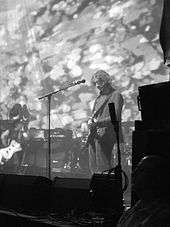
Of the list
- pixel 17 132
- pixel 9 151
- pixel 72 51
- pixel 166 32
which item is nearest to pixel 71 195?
pixel 166 32

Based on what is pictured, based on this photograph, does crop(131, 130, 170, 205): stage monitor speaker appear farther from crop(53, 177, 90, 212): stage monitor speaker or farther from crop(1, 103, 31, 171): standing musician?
crop(1, 103, 31, 171): standing musician

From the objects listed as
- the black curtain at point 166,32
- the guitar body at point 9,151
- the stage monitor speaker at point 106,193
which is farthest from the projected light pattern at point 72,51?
the stage monitor speaker at point 106,193

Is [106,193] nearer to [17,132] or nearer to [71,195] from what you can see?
[71,195]

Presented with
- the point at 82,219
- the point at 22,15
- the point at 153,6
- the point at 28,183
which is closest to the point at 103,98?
the point at 153,6

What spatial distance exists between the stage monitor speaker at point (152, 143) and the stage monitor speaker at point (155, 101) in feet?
0.38

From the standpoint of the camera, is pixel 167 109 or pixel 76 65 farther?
pixel 76 65

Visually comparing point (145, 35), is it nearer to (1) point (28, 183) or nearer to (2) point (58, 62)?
(2) point (58, 62)

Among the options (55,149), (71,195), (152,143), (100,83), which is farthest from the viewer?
(55,149)

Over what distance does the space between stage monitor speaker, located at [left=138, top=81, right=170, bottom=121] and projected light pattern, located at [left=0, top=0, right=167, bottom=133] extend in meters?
4.51

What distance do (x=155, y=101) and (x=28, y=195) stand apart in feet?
4.68

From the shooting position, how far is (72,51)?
8.16 meters

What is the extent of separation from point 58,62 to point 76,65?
79 cm

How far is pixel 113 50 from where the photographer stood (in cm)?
721

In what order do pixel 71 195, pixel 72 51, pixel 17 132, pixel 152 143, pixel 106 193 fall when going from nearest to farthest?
pixel 152 143
pixel 106 193
pixel 71 195
pixel 17 132
pixel 72 51
